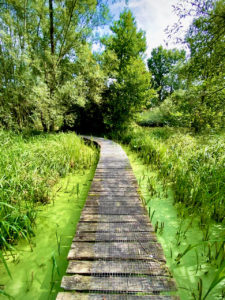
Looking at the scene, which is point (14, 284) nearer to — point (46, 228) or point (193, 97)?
point (46, 228)

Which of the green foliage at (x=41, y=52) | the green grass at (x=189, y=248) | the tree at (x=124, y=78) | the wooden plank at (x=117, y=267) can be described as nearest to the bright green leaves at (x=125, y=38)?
the tree at (x=124, y=78)

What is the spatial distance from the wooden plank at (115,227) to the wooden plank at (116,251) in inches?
6.2

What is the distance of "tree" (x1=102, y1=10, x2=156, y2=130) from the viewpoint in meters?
7.46

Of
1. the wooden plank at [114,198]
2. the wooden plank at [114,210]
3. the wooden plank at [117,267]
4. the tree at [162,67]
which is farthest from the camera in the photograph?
the tree at [162,67]

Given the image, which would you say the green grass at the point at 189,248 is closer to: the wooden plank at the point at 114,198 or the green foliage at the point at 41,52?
the wooden plank at the point at 114,198

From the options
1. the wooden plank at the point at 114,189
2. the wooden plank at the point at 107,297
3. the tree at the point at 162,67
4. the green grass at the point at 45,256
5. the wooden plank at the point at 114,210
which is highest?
the tree at the point at 162,67

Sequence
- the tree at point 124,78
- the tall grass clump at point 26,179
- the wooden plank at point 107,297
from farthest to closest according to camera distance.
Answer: the tree at point 124,78 → the tall grass clump at point 26,179 → the wooden plank at point 107,297

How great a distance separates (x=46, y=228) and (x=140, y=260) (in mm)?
1266

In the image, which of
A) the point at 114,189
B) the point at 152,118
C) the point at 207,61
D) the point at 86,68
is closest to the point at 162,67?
the point at 152,118

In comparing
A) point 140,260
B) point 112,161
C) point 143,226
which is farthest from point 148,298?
point 112,161

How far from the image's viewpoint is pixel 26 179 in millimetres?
2338

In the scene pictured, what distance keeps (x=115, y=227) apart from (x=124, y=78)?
7695mm

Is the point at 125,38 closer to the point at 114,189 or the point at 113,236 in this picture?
the point at 114,189

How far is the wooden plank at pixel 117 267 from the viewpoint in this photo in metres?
1.03
